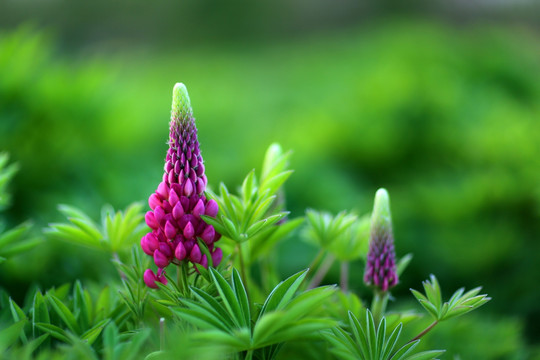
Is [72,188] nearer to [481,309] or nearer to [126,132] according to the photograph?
[126,132]

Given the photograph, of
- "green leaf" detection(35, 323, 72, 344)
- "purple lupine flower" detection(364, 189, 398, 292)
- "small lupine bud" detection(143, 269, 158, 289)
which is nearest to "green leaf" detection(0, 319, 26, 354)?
"green leaf" detection(35, 323, 72, 344)

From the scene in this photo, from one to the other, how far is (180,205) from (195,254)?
0.08 metres

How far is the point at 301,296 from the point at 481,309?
1506mm

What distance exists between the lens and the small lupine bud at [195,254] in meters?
0.76

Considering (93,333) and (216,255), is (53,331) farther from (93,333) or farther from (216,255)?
(216,255)

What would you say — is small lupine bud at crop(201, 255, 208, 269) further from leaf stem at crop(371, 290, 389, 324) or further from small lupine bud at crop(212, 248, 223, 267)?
leaf stem at crop(371, 290, 389, 324)

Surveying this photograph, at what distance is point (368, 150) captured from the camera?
2.74 metres

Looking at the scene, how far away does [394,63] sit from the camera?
376 cm

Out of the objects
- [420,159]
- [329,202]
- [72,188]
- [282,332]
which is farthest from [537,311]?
[72,188]

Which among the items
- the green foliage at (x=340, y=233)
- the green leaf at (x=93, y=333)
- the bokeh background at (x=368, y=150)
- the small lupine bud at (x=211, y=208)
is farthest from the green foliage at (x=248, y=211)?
the bokeh background at (x=368, y=150)

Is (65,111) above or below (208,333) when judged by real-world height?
above

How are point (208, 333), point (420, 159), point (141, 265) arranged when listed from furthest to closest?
point (420, 159) → point (141, 265) → point (208, 333)

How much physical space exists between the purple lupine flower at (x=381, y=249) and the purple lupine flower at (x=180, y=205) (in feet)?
1.01

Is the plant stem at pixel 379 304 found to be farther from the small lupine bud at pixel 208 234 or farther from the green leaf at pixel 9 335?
the green leaf at pixel 9 335
